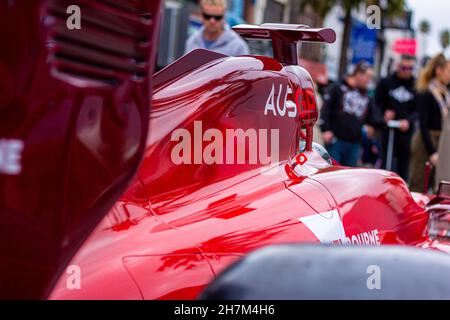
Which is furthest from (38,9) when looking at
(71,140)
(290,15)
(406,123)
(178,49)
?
(290,15)

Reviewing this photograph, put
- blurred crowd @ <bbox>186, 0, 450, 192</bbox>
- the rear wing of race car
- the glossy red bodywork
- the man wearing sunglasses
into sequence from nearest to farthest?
the glossy red bodywork, the rear wing of race car, the man wearing sunglasses, blurred crowd @ <bbox>186, 0, 450, 192</bbox>

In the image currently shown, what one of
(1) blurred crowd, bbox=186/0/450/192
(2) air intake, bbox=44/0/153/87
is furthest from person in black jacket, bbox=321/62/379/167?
(2) air intake, bbox=44/0/153/87

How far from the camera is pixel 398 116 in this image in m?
9.07

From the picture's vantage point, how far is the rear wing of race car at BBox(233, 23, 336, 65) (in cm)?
291

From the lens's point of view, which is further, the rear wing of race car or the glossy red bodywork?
the rear wing of race car

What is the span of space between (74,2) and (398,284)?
638 millimetres

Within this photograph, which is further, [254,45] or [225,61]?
[254,45]

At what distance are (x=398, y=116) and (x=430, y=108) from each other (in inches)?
52.1

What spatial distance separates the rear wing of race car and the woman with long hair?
478 centimetres

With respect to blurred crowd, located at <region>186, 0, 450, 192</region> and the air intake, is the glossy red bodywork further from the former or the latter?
blurred crowd, located at <region>186, 0, 450, 192</region>

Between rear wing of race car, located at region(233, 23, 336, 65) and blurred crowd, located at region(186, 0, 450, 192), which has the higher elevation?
rear wing of race car, located at region(233, 23, 336, 65)

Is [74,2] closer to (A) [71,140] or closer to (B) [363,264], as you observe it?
(A) [71,140]

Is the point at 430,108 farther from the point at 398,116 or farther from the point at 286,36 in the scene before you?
the point at 286,36
